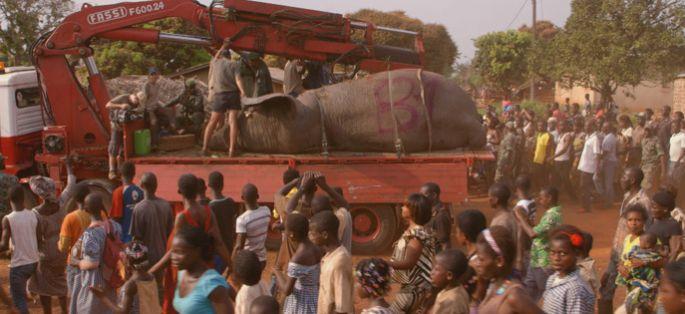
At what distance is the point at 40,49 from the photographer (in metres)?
11.2

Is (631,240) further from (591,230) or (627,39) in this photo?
(627,39)

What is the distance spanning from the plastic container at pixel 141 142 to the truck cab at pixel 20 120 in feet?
5.85

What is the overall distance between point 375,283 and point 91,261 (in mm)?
2746

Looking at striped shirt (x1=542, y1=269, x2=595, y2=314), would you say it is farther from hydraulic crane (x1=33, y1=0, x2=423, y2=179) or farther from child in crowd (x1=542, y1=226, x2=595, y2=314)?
hydraulic crane (x1=33, y1=0, x2=423, y2=179)

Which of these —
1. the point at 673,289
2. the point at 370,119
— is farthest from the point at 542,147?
the point at 673,289

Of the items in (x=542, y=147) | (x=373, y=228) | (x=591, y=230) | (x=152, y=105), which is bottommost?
(x=591, y=230)

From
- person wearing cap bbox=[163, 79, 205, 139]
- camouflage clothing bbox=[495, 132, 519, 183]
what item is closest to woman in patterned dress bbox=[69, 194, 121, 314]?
person wearing cap bbox=[163, 79, 205, 139]

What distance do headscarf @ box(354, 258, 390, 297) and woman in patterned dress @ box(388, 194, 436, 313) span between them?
0.80m

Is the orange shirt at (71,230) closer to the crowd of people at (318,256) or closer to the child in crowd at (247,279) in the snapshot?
the crowd of people at (318,256)

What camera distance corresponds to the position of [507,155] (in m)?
14.2

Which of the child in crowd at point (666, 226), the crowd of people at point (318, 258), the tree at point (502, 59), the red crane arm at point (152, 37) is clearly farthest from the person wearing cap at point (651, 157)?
the tree at point (502, 59)

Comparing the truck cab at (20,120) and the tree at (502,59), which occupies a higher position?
the tree at (502,59)

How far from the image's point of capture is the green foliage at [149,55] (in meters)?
21.3

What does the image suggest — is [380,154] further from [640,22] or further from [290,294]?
[640,22]
